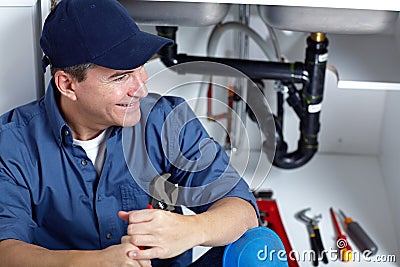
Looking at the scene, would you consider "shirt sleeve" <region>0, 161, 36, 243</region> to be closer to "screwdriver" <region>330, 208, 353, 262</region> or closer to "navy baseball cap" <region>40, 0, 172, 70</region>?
"navy baseball cap" <region>40, 0, 172, 70</region>

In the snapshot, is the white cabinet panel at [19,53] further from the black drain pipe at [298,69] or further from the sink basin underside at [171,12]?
the black drain pipe at [298,69]

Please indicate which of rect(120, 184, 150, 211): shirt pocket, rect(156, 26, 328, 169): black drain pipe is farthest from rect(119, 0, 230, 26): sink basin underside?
rect(120, 184, 150, 211): shirt pocket

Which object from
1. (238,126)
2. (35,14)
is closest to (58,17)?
(35,14)

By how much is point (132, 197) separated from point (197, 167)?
161 millimetres

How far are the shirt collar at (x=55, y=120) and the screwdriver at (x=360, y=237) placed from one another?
0.86 metres

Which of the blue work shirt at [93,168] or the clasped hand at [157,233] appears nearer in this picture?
the clasped hand at [157,233]

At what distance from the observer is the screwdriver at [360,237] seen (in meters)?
1.85

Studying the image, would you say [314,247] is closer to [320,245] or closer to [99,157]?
[320,245]

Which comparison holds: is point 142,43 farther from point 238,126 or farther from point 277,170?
point 277,170

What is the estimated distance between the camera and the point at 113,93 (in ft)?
4.34

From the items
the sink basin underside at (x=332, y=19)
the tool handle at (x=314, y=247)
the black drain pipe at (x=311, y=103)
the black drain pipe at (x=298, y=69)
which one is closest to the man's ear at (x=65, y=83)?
the black drain pipe at (x=298, y=69)

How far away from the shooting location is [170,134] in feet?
4.75

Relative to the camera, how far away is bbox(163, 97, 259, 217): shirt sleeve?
1366 mm

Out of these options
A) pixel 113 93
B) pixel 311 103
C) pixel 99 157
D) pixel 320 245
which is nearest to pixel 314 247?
pixel 320 245
